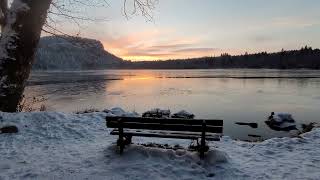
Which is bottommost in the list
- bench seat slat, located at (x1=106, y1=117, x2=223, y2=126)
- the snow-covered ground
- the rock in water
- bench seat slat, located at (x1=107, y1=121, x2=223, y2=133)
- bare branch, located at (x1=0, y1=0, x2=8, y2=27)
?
the snow-covered ground

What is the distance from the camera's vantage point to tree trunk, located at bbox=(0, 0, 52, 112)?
10.4 metres

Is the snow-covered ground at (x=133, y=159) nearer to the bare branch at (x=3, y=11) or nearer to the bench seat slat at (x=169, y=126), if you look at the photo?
the bench seat slat at (x=169, y=126)

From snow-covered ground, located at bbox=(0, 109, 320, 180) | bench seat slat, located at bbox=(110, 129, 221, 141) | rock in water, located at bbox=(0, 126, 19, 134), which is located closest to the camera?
snow-covered ground, located at bbox=(0, 109, 320, 180)

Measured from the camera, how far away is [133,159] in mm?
7914

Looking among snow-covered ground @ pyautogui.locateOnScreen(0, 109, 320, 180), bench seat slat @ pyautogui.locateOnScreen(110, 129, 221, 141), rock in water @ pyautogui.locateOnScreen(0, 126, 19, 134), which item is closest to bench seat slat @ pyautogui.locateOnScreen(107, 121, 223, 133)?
bench seat slat @ pyautogui.locateOnScreen(110, 129, 221, 141)

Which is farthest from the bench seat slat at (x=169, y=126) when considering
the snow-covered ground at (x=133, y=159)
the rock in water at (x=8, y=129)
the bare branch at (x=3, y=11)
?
the bare branch at (x=3, y=11)

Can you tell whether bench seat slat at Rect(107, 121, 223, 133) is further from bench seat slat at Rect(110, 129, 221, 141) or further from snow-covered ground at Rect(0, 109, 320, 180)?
snow-covered ground at Rect(0, 109, 320, 180)

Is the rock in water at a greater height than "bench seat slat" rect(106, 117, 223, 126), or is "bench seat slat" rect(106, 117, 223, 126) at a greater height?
"bench seat slat" rect(106, 117, 223, 126)

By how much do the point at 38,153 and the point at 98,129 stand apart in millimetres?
3321

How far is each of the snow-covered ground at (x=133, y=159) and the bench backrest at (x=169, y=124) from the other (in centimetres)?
46

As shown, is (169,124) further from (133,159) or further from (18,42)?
(18,42)

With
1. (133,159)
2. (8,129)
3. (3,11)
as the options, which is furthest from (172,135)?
(3,11)

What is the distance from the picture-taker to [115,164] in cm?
766

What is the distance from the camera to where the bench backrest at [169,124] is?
7.97 metres
